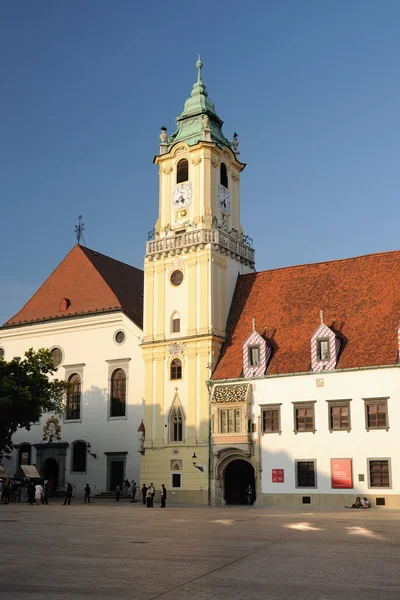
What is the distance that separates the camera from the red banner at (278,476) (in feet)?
135

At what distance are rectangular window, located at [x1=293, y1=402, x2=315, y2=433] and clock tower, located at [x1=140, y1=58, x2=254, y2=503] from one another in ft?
20.4

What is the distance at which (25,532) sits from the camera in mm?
23281

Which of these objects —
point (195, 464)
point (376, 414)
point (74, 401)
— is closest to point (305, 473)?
point (376, 414)

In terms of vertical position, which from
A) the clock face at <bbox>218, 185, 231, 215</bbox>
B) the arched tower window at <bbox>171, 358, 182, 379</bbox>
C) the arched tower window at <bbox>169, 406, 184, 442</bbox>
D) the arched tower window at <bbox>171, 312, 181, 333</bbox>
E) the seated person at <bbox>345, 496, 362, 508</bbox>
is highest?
the clock face at <bbox>218, 185, 231, 215</bbox>

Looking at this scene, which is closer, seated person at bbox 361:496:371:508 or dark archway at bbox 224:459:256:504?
seated person at bbox 361:496:371:508

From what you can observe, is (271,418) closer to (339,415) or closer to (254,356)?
(254,356)

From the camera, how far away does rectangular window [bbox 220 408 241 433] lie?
142 ft

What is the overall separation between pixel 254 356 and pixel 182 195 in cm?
1380

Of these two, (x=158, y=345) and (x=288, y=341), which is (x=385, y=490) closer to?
(x=288, y=341)

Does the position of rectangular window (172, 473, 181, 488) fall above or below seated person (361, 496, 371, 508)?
above

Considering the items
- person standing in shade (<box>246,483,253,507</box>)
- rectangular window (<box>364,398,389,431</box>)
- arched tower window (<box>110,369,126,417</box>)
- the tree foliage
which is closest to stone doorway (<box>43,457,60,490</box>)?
arched tower window (<box>110,369,126,417</box>)

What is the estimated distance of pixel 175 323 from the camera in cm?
4841

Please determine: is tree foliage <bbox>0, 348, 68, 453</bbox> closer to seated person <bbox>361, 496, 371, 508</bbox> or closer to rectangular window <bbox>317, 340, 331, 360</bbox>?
rectangular window <bbox>317, 340, 331, 360</bbox>

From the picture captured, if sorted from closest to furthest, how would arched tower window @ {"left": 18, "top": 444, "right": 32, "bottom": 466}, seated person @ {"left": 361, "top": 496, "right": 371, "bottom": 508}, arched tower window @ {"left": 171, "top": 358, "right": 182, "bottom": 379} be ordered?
seated person @ {"left": 361, "top": 496, "right": 371, "bottom": 508}, arched tower window @ {"left": 171, "top": 358, "right": 182, "bottom": 379}, arched tower window @ {"left": 18, "top": 444, "right": 32, "bottom": 466}
